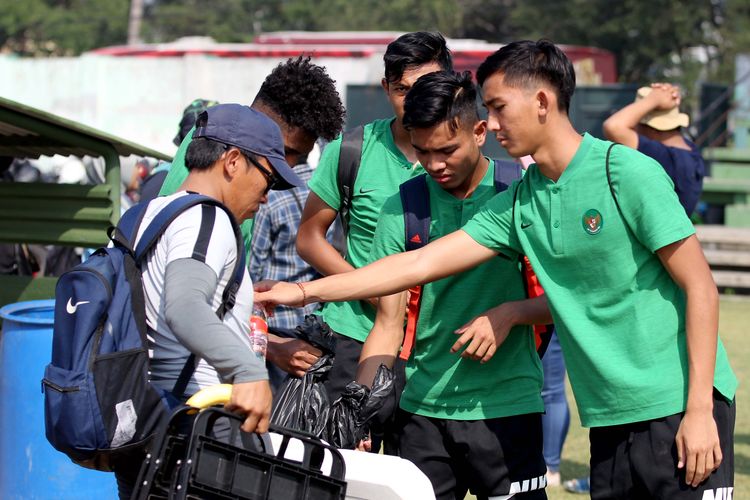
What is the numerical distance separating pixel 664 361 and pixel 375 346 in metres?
1.03

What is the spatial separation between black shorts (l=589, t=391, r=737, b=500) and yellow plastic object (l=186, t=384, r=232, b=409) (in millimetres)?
1230

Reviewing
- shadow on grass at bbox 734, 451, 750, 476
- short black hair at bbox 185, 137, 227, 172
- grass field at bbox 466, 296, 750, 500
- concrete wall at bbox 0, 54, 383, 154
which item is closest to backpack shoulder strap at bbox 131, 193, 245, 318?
short black hair at bbox 185, 137, 227, 172

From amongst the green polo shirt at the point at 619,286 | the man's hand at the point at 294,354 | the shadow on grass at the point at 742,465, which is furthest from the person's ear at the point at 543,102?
the shadow on grass at the point at 742,465

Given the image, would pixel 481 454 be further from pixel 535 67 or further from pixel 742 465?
pixel 742 465

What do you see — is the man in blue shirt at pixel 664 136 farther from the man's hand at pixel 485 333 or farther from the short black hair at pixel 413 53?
the man's hand at pixel 485 333

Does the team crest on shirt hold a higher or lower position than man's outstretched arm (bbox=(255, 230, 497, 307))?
higher

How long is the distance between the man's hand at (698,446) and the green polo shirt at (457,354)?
2.18ft

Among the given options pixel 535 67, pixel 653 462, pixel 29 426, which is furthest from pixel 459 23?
pixel 653 462

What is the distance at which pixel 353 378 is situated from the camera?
14.4 feet

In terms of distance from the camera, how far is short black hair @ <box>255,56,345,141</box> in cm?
464

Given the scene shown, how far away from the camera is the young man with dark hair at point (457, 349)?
3879 millimetres

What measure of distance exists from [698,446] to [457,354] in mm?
899

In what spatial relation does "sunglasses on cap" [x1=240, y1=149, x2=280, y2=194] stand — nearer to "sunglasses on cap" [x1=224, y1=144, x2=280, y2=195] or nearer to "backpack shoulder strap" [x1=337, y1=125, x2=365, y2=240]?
"sunglasses on cap" [x1=224, y1=144, x2=280, y2=195]

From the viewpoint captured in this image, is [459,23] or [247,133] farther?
[459,23]
